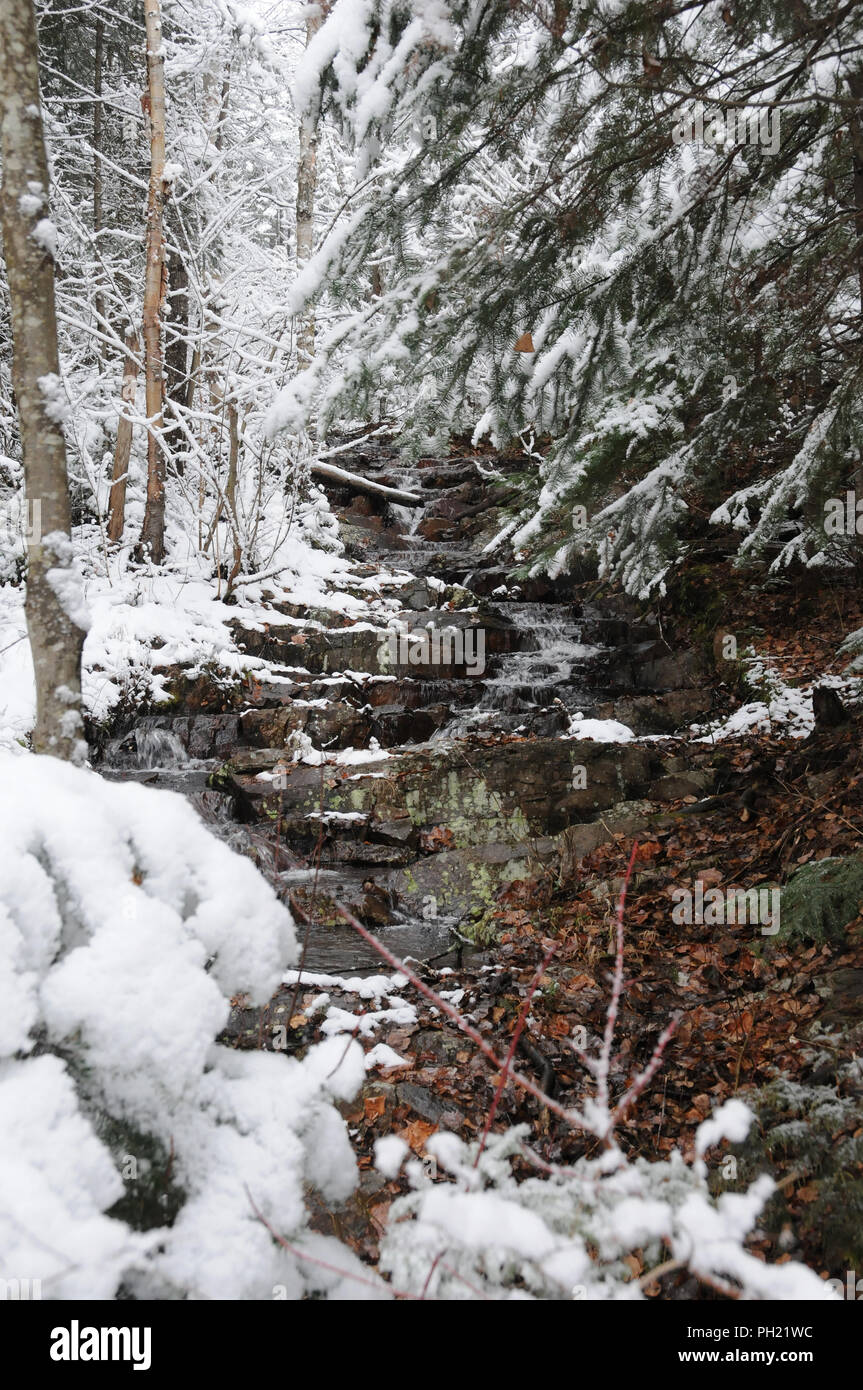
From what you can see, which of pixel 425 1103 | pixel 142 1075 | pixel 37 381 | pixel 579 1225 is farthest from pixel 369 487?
pixel 579 1225

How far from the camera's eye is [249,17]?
31.4 feet

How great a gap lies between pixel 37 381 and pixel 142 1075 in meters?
2.35

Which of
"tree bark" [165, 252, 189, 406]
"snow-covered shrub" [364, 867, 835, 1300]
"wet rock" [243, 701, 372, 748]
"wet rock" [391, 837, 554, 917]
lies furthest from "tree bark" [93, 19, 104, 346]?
"snow-covered shrub" [364, 867, 835, 1300]

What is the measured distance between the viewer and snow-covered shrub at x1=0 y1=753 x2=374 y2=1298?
4.34 ft

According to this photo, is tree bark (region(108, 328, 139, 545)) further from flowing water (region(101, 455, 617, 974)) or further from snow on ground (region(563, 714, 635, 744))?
snow on ground (region(563, 714, 635, 744))

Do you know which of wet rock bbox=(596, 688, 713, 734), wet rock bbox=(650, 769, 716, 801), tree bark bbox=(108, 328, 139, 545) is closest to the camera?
wet rock bbox=(650, 769, 716, 801)

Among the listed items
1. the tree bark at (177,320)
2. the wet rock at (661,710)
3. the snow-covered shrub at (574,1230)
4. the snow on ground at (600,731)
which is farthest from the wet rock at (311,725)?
the snow-covered shrub at (574,1230)

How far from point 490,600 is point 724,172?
312 inches

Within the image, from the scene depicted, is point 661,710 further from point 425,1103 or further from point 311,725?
point 425,1103

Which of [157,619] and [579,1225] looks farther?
[157,619]

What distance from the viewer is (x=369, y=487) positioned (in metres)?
13.9

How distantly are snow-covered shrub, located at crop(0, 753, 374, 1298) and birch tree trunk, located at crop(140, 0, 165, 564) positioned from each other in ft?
28.8
